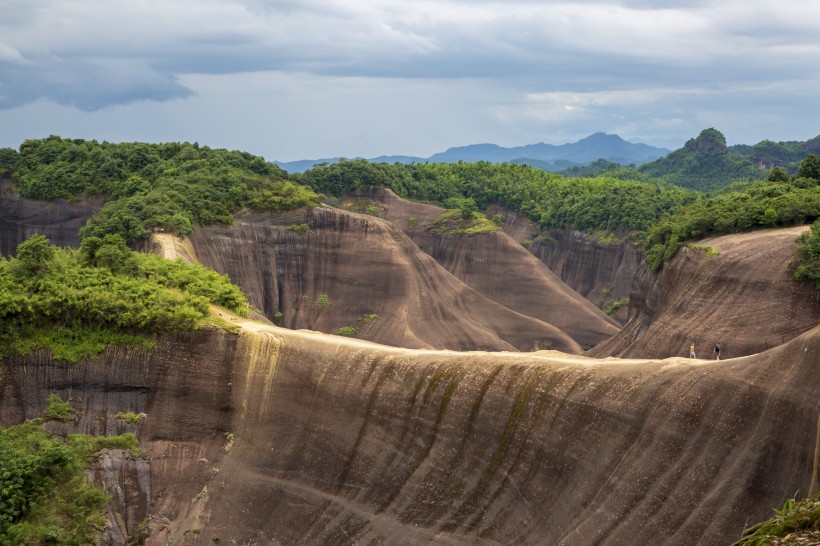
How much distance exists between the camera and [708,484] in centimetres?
2409

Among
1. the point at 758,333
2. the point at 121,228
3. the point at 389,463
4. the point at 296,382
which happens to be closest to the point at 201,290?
the point at 296,382

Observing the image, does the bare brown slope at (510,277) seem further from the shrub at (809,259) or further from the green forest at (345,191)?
the shrub at (809,259)

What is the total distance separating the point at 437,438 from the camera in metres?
30.4

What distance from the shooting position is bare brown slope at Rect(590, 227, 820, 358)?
1592 inches

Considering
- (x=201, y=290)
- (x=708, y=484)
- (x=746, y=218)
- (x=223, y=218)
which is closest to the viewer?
(x=708, y=484)

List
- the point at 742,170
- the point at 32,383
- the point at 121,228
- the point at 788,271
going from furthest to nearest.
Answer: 1. the point at 742,170
2. the point at 121,228
3. the point at 788,271
4. the point at 32,383

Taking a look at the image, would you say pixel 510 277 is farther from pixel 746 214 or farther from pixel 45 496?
pixel 45 496

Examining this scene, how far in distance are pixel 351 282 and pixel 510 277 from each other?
18.8 meters

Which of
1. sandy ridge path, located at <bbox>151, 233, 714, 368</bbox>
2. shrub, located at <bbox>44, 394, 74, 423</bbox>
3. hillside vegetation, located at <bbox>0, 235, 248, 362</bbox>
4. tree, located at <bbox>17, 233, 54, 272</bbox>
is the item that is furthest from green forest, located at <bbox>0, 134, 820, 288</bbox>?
shrub, located at <bbox>44, 394, 74, 423</bbox>

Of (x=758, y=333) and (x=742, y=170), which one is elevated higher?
(x=742, y=170)

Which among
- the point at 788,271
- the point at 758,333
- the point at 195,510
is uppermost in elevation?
the point at 788,271

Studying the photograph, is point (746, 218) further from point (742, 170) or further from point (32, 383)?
point (742, 170)

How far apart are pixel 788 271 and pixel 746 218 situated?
8.07 metres

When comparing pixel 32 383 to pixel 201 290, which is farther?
pixel 201 290
